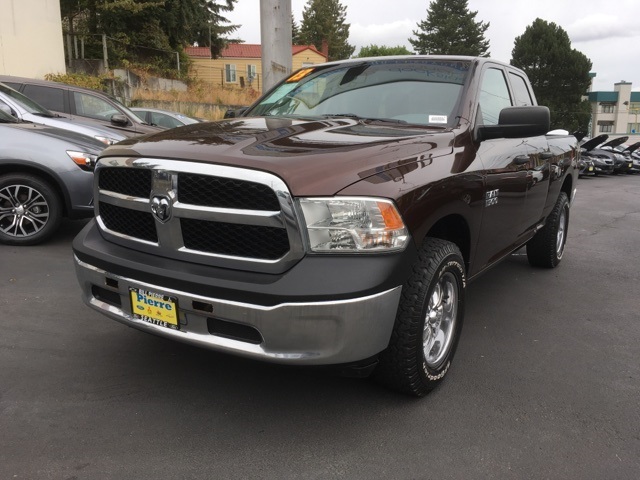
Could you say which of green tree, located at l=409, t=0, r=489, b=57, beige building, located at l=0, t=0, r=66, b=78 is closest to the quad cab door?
beige building, located at l=0, t=0, r=66, b=78

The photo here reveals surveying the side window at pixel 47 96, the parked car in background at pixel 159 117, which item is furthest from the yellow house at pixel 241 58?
the side window at pixel 47 96

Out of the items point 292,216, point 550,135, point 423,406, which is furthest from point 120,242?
point 550,135

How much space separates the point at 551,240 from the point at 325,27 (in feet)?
231

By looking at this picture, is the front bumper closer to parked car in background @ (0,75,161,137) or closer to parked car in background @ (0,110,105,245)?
parked car in background @ (0,110,105,245)

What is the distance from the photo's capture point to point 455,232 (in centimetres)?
317

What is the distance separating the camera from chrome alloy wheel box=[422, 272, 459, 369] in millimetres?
2832

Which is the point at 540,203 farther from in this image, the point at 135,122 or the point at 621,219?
the point at 135,122

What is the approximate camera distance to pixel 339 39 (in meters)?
70.2

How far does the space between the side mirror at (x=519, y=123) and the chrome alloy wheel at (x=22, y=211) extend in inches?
171

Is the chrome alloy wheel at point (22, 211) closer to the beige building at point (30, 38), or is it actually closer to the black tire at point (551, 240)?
the black tire at point (551, 240)

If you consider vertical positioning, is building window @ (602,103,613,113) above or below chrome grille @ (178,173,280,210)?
above

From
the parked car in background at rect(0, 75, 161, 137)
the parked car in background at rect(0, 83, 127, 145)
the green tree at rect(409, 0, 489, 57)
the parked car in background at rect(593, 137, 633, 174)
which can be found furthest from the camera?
the green tree at rect(409, 0, 489, 57)

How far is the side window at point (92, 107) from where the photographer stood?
30.5 feet

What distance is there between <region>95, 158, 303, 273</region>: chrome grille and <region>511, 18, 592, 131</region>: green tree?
5297 cm
